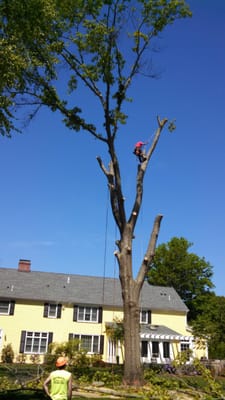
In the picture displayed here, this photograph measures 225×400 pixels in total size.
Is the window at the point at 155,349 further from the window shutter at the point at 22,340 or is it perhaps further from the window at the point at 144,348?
the window shutter at the point at 22,340

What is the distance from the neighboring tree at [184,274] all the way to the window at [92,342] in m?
18.3

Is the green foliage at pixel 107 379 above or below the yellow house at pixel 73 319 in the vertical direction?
below

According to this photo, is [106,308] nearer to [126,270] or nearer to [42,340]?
[42,340]

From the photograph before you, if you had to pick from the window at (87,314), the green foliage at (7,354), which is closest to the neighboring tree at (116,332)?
the window at (87,314)

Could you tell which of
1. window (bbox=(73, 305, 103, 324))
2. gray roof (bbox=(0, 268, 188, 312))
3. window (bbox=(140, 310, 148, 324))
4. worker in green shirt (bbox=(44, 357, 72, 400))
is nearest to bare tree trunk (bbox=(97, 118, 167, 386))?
worker in green shirt (bbox=(44, 357, 72, 400))

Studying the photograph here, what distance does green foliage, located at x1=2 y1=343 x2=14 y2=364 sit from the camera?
931 inches

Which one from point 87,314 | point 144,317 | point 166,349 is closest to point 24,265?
point 87,314

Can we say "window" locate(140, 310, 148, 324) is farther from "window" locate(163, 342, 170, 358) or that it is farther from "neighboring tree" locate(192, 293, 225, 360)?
"neighboring tree" locate(192, 293, 225, 360)

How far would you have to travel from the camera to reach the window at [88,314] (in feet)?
87.3

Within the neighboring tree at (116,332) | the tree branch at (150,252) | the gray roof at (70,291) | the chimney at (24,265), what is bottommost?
the neighboring tree at (116,332)

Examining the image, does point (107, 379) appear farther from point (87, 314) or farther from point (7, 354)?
point (87, 314)

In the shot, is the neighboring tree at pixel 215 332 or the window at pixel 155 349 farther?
the window at pixel 155 349

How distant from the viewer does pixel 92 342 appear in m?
26.0

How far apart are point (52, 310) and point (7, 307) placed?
3014mm
